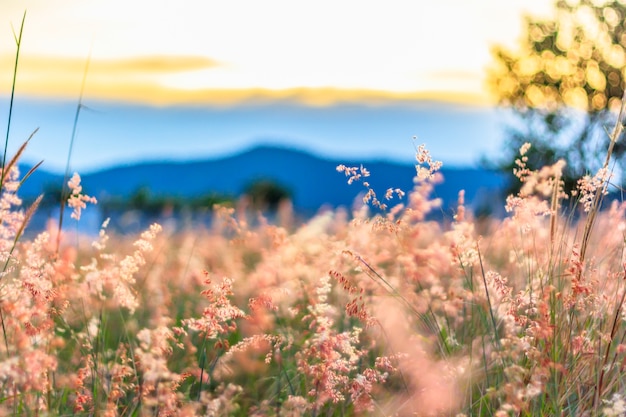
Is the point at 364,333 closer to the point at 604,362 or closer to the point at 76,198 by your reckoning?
the point at 604,362

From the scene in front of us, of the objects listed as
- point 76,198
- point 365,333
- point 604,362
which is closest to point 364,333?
point 365,333

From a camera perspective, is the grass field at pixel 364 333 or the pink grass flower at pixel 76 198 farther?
the pink grass flower at pixel 76 198

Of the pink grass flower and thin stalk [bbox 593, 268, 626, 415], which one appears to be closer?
thin stalk [bbox 593, 268, 626, 415]

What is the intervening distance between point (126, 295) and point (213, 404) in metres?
0.68

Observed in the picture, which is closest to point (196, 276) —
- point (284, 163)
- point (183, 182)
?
point (284, 163)

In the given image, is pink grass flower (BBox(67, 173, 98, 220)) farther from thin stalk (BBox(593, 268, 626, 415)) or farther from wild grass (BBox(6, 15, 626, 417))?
thin stalk (BBox(593, 268, 626, 415))

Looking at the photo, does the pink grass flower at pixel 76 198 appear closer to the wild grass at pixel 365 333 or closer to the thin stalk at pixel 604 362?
the wild grass at pixel 365 333

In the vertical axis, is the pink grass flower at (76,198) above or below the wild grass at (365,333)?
above

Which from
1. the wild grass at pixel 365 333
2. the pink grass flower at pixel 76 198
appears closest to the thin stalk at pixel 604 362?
the wild grass at pixel 365 333

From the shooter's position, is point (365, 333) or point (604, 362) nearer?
point (604, 362)

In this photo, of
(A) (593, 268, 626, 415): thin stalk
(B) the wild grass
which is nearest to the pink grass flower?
(B) the wild grass

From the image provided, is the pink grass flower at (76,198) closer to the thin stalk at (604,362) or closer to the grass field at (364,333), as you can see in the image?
the grass field at (364,333)

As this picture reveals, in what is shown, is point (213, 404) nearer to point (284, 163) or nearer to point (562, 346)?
point (562, 346)

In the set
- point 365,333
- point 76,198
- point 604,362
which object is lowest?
point 365,333
